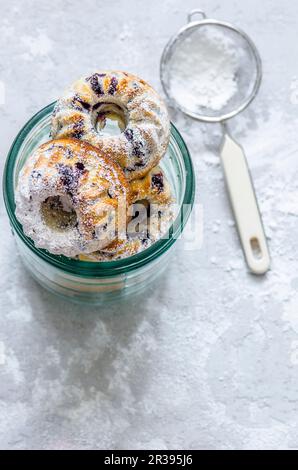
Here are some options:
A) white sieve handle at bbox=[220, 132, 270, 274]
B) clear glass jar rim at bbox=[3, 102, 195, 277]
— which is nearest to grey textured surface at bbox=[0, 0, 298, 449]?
white sieve handle at bbox=[220, 132, 270, 274]

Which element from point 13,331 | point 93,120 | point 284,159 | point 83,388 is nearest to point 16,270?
point 13,331

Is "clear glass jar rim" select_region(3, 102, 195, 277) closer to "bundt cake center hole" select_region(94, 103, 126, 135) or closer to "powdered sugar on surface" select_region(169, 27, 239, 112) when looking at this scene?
"bundt cake center hole" select_region(94, 103, 126, 135)

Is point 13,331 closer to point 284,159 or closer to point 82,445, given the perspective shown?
point 82,445

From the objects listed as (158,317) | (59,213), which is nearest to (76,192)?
(59,213)

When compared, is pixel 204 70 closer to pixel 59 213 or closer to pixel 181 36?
pixel 181 36

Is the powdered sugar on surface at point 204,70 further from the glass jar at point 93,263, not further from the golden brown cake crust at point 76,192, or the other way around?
the golden brown cake crust at point 76,192

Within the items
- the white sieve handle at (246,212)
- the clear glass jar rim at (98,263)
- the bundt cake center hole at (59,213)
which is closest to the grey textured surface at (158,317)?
the white sieve handle at (246,212)
